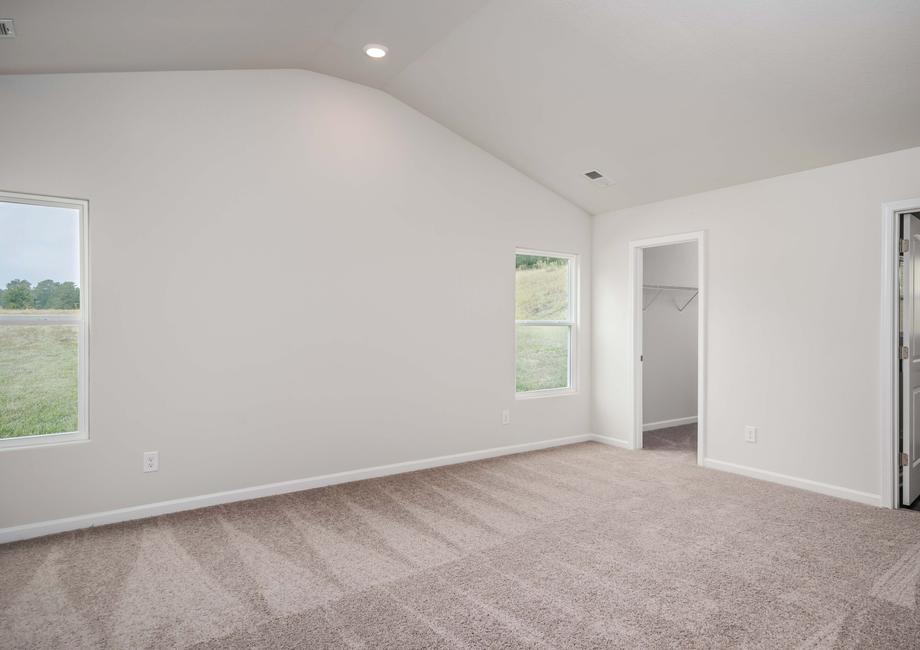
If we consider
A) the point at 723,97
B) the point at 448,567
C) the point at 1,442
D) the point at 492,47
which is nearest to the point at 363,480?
the point at 448,567

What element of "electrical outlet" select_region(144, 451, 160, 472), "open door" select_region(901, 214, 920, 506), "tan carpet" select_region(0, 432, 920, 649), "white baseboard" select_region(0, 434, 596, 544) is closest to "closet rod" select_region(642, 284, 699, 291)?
"white baseboard" select_region(0, 434, 596, 544)

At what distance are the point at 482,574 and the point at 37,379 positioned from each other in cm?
278

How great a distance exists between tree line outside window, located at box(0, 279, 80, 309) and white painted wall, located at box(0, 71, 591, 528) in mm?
158

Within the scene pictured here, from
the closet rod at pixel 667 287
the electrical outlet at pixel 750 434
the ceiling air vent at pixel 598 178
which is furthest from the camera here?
the closet rod at pixel 667 287

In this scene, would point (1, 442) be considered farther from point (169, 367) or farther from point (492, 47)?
point (492, 47)

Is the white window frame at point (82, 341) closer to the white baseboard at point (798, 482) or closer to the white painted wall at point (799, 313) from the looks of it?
the white painted wall at point (799, 313)

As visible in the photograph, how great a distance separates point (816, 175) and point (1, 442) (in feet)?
18.2

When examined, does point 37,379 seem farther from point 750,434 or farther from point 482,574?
point 750,434

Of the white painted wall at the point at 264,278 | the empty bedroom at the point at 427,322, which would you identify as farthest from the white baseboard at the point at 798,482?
the white painted wall at the point at 264,278

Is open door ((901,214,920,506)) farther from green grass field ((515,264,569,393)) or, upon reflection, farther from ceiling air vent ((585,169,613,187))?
green grass field ((515,264,569,393))

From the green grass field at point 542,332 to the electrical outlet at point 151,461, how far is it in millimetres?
3035

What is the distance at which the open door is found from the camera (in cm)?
358

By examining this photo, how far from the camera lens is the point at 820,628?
2.18m

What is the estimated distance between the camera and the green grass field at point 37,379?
3.04m
